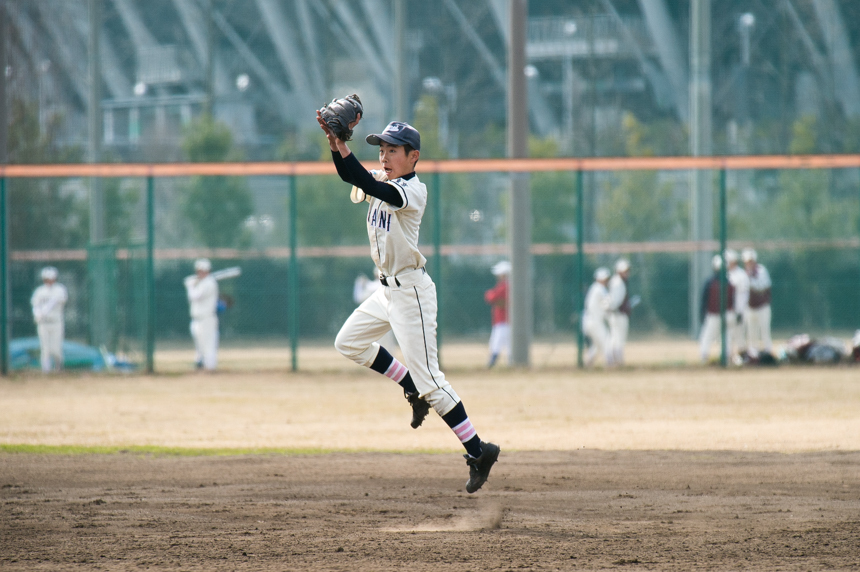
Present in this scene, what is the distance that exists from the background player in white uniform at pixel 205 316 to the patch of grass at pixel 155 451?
7572 millimetres

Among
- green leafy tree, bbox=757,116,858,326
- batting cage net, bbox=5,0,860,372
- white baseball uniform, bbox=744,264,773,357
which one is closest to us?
white baseball uniform, bbox=744,264,773,357

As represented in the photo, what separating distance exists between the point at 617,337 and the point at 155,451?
10.3 meters

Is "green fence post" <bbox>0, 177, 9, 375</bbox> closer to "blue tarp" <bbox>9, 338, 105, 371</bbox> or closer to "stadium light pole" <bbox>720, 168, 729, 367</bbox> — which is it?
"blue tarp" <bbox>9, 338, 105, 371</bbox>

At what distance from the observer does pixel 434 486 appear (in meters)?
5.72

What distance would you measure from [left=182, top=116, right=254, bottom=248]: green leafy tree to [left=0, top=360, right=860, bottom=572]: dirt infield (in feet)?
41.0

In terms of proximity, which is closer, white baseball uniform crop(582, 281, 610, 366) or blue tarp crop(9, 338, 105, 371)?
blue tarp crop(9, 338, 105, 371)

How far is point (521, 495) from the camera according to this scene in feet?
17.8

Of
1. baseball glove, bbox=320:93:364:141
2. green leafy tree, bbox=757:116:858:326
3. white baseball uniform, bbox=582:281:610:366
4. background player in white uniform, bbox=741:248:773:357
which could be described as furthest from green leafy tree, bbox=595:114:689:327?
baseball glove, bbox=320:93:364:141

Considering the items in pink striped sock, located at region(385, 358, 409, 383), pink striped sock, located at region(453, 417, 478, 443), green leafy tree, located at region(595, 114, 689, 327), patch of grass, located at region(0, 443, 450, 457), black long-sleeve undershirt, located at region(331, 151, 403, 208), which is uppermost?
green leafy tree, located at region(595, 114, 689, 327)

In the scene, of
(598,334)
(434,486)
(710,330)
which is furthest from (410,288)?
(710,330)

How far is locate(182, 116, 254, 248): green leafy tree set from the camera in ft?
76.7

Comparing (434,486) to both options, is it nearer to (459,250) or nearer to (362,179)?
(362,179)

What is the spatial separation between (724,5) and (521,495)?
22492 mm

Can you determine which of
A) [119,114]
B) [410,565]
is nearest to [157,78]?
[119,114]
